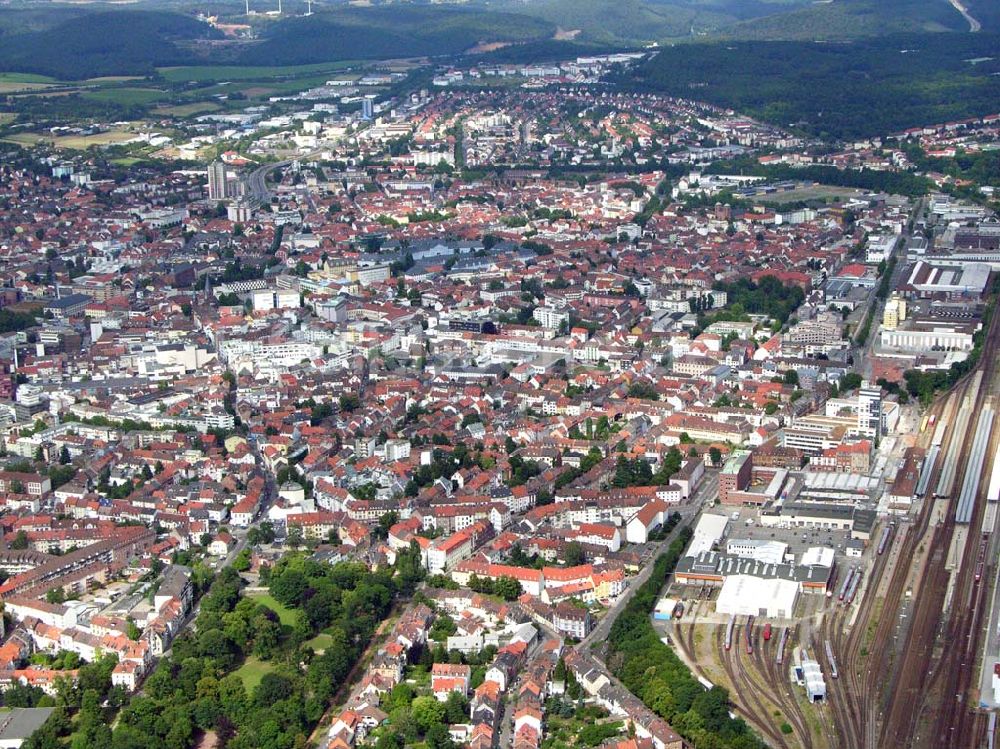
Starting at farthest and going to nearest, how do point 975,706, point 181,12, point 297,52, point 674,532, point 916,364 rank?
1. point 181,12
2. point 297,52
3. point 916,364
4. point 674,532
5. point 975,706

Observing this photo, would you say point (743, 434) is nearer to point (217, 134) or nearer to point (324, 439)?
point (324, 439)

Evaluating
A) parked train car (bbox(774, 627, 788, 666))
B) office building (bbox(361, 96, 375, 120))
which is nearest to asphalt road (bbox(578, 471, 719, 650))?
parked train car (bbox(774, 627, 788, 666))

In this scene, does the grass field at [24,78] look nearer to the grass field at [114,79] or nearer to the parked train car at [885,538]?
the grass field at [114,79]

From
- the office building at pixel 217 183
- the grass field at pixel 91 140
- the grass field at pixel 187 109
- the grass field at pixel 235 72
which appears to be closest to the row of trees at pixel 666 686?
the office building at pixel 217 183

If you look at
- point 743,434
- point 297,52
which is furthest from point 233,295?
point 297,52

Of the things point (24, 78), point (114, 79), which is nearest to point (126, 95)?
point (114, 79)

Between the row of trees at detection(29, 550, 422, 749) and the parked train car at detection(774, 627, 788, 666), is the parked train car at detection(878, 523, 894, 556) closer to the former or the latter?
the parked train car at detection(774, 627, 788, 666)

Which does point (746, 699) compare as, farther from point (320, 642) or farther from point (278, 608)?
point (278, 608)
